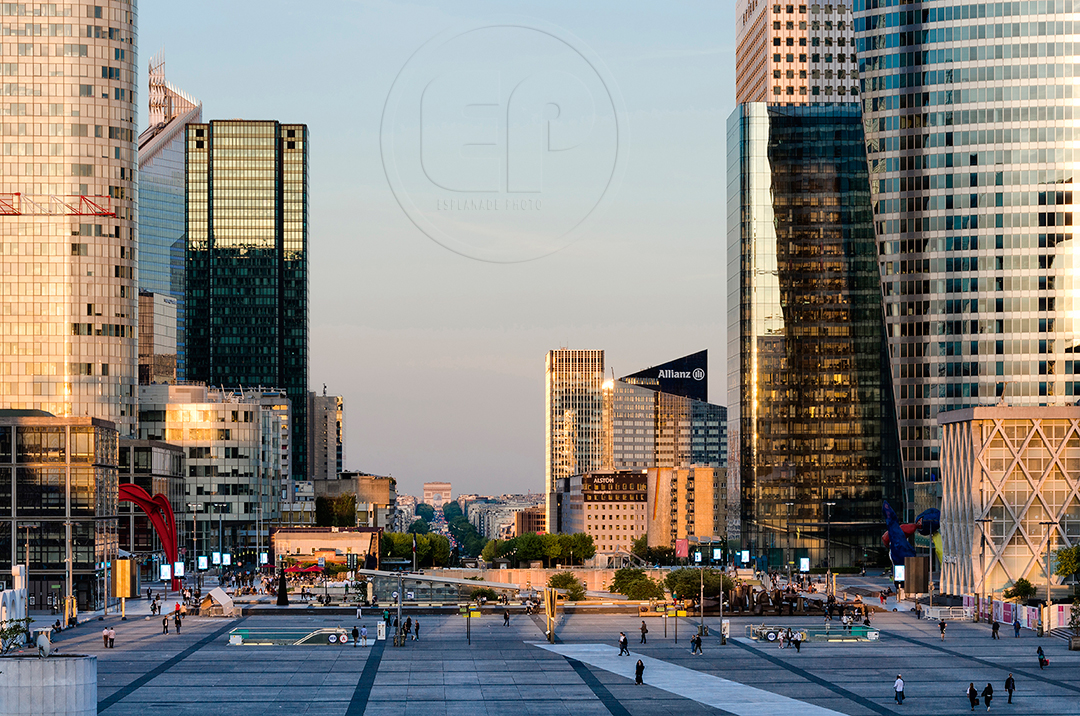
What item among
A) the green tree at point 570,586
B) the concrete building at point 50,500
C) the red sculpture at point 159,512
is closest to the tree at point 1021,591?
the green tree at point 570,586

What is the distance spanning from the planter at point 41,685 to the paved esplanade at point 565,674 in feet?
71.4

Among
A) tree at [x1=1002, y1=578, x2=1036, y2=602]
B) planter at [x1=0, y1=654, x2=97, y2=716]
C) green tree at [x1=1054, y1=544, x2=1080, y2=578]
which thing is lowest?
tree at [x1=1002, y1=578, x2=1036, y2=602]

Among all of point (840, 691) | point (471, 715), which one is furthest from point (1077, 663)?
point (471, 715)

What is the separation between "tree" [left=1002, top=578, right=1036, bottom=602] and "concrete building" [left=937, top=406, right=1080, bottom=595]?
4170 mm

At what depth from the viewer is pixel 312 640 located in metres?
117

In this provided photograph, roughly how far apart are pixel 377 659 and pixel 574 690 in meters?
23.3

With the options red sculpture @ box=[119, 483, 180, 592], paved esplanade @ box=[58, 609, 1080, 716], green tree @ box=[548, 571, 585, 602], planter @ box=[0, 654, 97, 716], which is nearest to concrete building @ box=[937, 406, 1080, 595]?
paved esplanade @ box=[58, 609, 1080, 716]

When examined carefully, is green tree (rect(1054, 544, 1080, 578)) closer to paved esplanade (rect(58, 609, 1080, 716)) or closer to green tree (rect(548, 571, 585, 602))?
paved esplanade (rect(58, 609, 1080, 716))

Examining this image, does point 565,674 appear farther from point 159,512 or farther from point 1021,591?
point 159,512

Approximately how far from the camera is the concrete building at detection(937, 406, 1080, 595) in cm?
14812

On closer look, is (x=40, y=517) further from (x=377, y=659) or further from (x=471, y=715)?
(x=471, y=715)

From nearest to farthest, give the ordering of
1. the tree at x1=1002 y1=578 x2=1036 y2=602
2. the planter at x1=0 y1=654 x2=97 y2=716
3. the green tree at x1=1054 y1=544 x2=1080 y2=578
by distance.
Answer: the planter at x1=0 y1=654 x2=97 y2=716 → the green tree at x1=1054 y1=544 x2=1080 y2=578 → the tree at x1=1002 y1=578 x2=1036 y2=602

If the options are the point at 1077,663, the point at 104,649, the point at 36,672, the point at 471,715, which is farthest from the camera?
the point at 104,649

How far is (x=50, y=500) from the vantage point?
14962 cm
